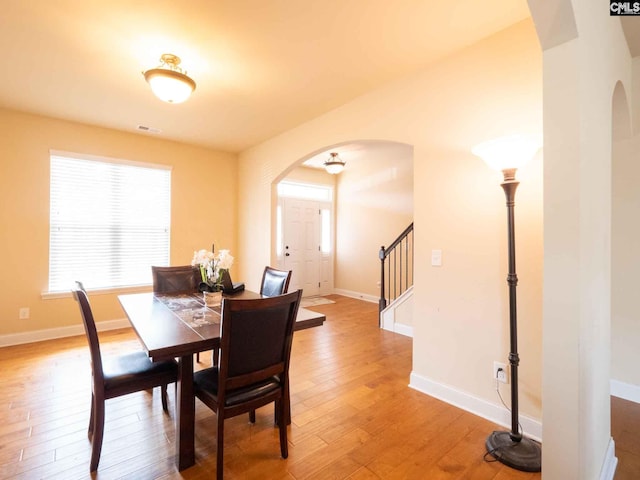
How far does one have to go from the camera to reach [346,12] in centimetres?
203

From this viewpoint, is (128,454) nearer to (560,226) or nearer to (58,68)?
(560,226)

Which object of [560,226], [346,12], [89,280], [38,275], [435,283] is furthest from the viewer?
[89,280]

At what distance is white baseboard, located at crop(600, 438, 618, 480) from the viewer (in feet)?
5.31

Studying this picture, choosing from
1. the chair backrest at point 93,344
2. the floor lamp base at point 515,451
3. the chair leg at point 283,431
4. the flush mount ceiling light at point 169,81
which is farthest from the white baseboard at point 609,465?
the flush mount ceiling light at point 169,81

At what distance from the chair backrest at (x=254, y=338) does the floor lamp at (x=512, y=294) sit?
4.52ft

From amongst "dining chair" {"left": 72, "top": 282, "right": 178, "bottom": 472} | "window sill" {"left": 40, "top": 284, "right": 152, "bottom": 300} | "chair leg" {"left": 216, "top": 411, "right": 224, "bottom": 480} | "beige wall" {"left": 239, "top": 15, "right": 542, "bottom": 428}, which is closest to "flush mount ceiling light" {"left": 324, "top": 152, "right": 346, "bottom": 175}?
"beige wall" {"left": 239, "top": 15, "right": 542, "bottom": 428}

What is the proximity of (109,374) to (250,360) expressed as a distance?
88cm

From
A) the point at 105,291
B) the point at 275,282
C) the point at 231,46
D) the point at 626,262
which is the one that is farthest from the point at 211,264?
the point at 626,262

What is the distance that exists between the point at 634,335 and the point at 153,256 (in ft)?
18.6

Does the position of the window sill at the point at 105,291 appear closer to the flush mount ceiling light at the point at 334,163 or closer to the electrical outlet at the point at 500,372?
the flush mount ceiling light at the point at 334,163

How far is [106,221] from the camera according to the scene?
4.29 m

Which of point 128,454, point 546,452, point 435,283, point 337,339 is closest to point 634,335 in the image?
point 435,283

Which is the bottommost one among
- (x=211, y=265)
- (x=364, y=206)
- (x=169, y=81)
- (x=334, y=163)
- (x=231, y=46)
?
(x=211, y=265)

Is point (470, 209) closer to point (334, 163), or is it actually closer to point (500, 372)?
point (500, 372)
